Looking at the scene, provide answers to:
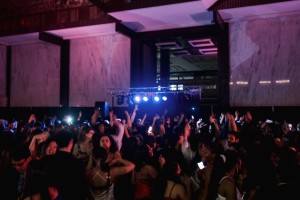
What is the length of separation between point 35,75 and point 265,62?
10644mm

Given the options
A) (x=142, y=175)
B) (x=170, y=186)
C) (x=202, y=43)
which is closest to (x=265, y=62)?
(x=202, y=43)

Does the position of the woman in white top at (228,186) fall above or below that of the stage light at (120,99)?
below

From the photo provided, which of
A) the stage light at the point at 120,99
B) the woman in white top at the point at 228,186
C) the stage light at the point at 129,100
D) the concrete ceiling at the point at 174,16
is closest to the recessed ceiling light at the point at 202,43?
the concrete ceiling at the point at 174,16

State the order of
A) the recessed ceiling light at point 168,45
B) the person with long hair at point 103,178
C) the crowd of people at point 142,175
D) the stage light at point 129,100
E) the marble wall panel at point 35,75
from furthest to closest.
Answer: the marble wall panel at point 35,75 → the recessed ceiling light at point 168,45 → the stage light at point 129,100 → the person with long hair at point 103,178 → the crowd of people at point 142,175

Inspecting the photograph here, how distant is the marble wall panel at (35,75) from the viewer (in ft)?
49.9

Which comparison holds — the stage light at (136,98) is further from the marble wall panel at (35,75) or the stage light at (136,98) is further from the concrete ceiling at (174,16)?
the marble wall panel at (35,75)

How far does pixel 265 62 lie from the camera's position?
1155cm

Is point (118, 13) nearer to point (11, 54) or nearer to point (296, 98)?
point (296, 98)

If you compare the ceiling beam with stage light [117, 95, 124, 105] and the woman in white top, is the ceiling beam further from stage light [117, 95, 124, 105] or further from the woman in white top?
the woman in white top

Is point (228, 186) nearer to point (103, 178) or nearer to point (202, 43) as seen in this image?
point (103, 178)

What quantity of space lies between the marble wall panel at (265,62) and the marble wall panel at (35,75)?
8294mm

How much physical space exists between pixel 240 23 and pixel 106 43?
5.82 m

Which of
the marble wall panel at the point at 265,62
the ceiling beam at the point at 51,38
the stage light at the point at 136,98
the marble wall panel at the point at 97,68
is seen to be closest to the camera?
the marble wall panel at the point at 265,62

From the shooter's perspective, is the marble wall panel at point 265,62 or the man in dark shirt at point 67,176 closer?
the man in dark shirt at point 67,176
